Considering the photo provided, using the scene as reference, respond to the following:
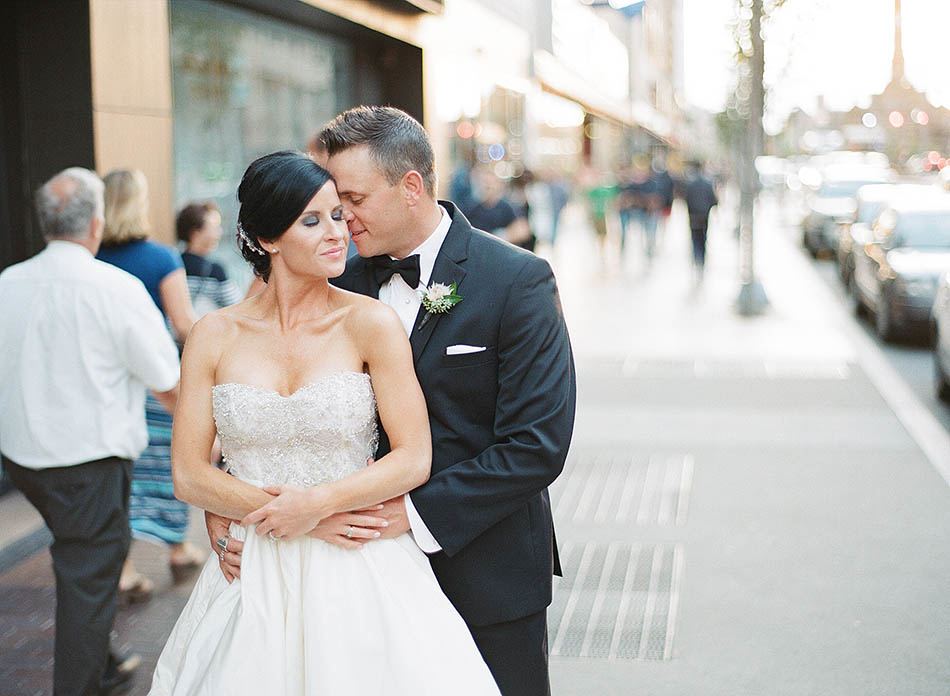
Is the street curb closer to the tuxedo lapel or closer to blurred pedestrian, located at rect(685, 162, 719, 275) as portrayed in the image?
blurred pedestrian, located at rect(685, 162, 719, 275)

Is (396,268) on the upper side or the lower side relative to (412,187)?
lower

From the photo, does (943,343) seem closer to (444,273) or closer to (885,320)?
(885,320)

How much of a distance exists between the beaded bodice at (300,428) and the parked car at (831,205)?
25.2 metres

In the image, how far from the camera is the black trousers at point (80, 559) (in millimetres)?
4680

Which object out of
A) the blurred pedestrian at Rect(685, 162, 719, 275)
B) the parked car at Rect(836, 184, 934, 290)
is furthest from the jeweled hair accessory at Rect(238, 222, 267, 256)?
the blurred pedestrian at Rect(685, 162, 719, 275)

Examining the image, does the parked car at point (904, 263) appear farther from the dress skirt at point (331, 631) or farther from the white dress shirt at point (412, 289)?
the dress skirt at point (331, 631)

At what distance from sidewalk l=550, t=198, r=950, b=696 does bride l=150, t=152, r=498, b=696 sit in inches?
93.3

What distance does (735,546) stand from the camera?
23.1 feet

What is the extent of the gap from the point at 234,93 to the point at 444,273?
9458 millimetres

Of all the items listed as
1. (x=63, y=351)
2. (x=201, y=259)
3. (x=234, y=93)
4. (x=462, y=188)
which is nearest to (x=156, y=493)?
(x=201, y=259)

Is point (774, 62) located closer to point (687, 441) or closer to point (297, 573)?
point (687, 441)

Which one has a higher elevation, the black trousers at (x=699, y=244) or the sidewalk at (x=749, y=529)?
the black trousers at (x=699, y=244)

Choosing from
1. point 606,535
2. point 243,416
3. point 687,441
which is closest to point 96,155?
point 606,535

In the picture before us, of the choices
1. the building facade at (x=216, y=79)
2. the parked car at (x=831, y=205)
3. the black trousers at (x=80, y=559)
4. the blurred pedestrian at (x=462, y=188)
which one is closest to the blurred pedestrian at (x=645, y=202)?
the building facade at (x=216, y=79)
